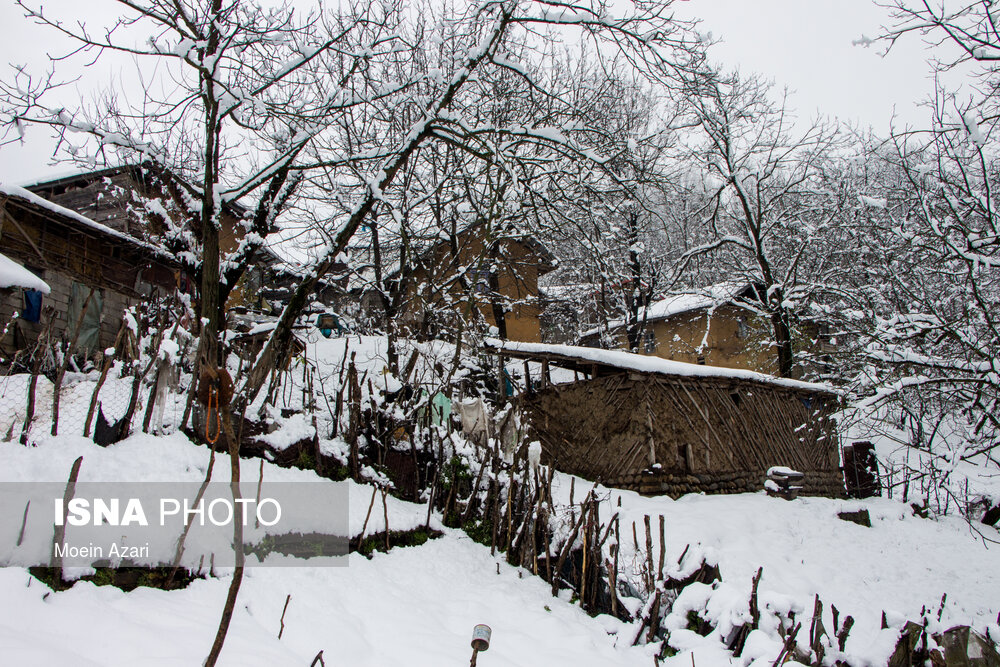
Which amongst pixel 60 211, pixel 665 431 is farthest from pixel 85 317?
pixel 665 431

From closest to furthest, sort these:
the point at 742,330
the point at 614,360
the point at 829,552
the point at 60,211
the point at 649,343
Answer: the point at 829,552 → the point at 614,360 → the point at 60,211 → the point at 742,330 → the point at 649,343

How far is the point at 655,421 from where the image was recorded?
11.2 meters

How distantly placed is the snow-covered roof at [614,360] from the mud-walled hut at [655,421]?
0.08 feet

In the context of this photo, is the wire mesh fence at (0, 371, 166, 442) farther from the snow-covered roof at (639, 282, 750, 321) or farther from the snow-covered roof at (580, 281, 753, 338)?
the snow-covered roof at (639, 282, 750, 321)

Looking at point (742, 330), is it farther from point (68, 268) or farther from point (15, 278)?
point (15, 278)

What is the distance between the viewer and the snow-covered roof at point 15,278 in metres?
11.2

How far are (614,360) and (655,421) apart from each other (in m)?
1.51

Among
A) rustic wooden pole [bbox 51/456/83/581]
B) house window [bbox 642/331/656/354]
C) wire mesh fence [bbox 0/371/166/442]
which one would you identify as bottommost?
rustic wooden pole [bbox 51/456/83/581]

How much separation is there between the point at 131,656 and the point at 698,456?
10.6m

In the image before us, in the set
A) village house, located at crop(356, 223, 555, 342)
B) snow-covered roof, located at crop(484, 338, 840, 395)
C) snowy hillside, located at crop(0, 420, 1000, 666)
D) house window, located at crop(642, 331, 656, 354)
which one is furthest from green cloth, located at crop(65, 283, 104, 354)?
house window, located at crop(642, 331, 656, 354)

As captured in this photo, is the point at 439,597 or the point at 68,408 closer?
the point at 439,597

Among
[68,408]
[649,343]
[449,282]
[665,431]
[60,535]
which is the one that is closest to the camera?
[60,535]

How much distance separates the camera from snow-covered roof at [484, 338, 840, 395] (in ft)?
36.4

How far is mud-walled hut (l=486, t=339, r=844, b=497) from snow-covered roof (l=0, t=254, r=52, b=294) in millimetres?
9707
